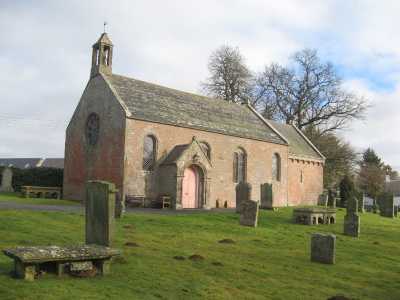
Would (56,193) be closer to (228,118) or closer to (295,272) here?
(228,118)

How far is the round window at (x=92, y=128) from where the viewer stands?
1332 inches

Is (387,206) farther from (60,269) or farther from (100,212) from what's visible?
(60,269)

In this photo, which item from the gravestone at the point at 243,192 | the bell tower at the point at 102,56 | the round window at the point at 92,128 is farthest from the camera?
the bell tower at the point at 102,56

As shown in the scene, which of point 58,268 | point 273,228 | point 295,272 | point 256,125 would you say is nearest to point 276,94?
point 256,125

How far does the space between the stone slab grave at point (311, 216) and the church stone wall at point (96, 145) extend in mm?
11827

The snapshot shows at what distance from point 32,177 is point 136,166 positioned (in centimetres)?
1304

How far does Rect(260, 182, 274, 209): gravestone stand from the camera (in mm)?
31422

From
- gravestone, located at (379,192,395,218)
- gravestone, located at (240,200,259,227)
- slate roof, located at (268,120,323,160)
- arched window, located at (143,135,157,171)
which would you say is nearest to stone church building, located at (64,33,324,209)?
arched window, located at (143,135,157,171)

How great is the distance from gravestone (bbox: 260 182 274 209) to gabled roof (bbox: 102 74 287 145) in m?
7.17

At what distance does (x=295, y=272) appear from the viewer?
12633 mm

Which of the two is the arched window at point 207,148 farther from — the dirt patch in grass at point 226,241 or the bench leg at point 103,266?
the bench leg at point 103,266

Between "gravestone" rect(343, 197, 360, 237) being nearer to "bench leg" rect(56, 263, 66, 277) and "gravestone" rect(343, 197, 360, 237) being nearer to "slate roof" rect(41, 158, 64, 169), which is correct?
"bench leg" rect(56, 263, 66, 277)

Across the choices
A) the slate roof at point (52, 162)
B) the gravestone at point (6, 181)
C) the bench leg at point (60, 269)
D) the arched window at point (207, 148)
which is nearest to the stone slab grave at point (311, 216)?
the arched window at point (207, 148)

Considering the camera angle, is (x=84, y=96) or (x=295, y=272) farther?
(x=84, y=96)
